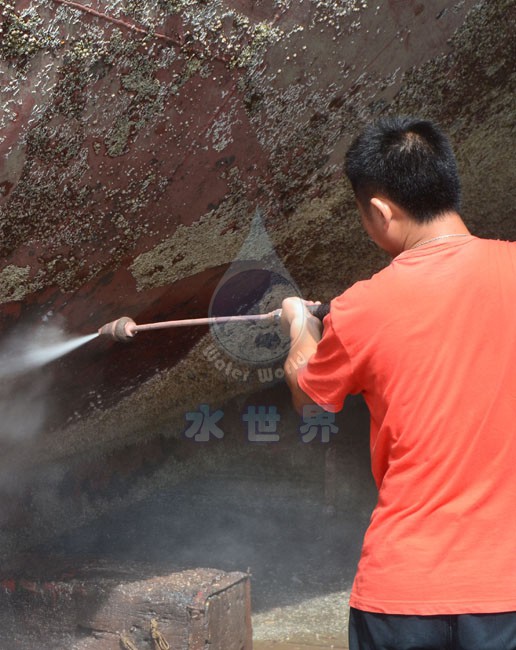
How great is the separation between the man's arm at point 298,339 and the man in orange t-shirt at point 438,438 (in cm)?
15

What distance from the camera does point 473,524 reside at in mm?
1257

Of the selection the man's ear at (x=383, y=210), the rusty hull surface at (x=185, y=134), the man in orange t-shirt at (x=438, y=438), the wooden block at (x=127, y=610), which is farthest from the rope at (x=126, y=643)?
the man's ear at (x=383, y=210)

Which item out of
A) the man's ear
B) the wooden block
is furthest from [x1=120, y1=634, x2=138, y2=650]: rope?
the man's ear

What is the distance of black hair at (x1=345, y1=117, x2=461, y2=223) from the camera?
54.6 inches

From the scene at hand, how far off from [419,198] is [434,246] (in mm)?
89

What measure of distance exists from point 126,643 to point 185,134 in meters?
1.56

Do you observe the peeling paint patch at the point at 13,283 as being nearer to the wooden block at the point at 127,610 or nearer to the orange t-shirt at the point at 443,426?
the wooden block at the point at 127,610

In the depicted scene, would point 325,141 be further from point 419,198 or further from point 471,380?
point 471,380

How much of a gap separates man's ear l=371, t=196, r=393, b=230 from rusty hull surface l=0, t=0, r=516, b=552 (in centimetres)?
84

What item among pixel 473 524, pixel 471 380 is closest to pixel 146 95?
pixel 471 380

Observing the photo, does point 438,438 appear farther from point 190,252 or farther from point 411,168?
point 190,252

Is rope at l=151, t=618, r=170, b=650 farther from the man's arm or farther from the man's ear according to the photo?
the man's ear

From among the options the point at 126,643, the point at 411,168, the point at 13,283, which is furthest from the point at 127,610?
the point at 411,168

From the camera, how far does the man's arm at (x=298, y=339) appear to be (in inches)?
59.8
